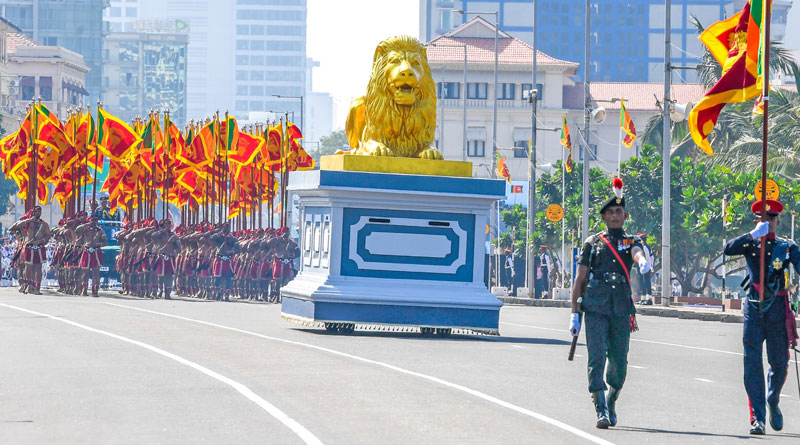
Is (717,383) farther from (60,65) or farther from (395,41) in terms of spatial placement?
(60,65)

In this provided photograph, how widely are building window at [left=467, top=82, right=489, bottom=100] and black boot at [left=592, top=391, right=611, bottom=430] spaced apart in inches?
3920

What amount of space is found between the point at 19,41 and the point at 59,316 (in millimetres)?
122696

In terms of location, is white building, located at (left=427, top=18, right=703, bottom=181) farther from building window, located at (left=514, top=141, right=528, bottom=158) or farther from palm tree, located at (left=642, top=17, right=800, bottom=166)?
palm tree, located at (left=642, top=17, right=800, bottom=166)

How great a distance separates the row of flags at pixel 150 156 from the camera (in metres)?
45.1

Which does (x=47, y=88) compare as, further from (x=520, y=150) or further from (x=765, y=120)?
(x=765, y=120)

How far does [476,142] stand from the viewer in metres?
112

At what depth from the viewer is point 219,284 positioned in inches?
1738

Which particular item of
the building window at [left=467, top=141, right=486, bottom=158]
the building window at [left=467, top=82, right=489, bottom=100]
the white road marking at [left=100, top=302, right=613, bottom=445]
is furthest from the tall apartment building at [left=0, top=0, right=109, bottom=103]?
the white road marking at [left=100, top=302, right=613, bottom=445]

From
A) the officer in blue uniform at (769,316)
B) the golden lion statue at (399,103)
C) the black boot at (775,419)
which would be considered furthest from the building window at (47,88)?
the black boot at (775,419)

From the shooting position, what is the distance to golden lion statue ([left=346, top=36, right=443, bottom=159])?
24484mm

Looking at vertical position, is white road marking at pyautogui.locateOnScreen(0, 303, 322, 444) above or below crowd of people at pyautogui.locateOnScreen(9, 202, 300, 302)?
below

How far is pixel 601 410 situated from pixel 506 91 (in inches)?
3948

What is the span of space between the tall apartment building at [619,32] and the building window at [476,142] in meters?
68.7

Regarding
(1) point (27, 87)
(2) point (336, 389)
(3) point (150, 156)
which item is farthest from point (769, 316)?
(1) point (27, 87)
